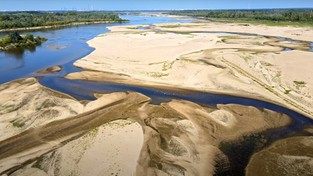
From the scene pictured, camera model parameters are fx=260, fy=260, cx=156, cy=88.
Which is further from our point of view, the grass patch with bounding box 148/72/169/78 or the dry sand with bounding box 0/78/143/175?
the grass patch with bounding box 148/72/169/78

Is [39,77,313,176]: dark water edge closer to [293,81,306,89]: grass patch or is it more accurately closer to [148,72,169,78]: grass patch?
[148,72,169,78]: grass patch

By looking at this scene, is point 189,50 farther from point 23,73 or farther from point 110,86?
point 23,73

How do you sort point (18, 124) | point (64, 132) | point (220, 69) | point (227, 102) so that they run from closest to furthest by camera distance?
1. point (64, 132)
2. point (18, 124)
3. point (227, 102)
4. point (220, 69)

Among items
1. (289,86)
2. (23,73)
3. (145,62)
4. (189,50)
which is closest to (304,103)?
(289,86)

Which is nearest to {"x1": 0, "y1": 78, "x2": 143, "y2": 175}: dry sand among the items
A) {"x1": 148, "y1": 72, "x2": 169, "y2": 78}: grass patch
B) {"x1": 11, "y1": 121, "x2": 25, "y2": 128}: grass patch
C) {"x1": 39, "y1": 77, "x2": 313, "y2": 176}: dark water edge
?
{"x1": 11, "y1": 121, "x2": 25, "y2": 128}: grass patch

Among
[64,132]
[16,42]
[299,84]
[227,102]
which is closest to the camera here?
[64,132]

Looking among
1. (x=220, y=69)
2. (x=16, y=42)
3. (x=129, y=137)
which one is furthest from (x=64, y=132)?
(x=16, y=42)

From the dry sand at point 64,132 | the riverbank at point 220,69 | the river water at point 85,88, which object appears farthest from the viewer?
the riverbank at point 220,69

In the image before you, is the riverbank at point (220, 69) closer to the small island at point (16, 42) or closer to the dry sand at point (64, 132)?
the dry sand at point (64, 132)

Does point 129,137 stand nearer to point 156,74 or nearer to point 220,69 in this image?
point 156,74

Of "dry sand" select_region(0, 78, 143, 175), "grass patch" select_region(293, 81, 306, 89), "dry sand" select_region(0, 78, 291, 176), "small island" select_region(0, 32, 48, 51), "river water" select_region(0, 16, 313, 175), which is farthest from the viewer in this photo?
"small island" select_region(0, 32, 48, 51)

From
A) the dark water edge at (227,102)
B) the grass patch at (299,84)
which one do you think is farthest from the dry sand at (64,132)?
the grass patch at (299,84)
